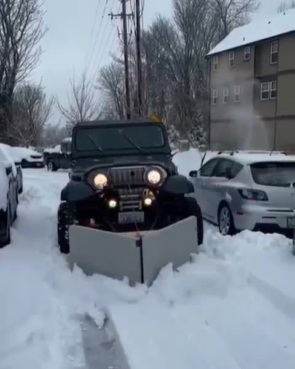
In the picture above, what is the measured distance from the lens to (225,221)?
8969 millimetres

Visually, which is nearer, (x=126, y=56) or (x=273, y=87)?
(x=126, y=56)

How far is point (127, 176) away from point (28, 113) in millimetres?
34380

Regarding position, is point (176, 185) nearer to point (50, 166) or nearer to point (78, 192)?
point (78, 192)

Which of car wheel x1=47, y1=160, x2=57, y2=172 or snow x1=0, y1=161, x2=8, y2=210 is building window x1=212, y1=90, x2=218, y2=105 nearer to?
car wheel x1=47, y1=160, x2=57, y2=172

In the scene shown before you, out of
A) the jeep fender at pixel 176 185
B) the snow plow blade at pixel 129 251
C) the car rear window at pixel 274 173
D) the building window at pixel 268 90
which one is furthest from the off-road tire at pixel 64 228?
the building window at pixel 268 90

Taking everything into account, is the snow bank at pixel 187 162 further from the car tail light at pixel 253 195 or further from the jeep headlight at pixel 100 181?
the jeep headlight at pixel 100 181

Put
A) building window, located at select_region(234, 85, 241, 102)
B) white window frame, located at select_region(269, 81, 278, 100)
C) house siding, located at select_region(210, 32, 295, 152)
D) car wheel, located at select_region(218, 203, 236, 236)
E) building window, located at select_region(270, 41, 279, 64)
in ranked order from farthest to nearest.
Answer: building window, located at select_region(234, 85, 241, 102) → building window, located at select_region(270, 41, 279, 64) → white window frame, located at select_region(269, 81, 278, 100) → house siding, located at select_region(210, 32, 295, 152) → car wheel, located at select_region(218, 203, 236, 236)

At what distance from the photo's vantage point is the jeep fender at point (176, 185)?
6631 millimetres

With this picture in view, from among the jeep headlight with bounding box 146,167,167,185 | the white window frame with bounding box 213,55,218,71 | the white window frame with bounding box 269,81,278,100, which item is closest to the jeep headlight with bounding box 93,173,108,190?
the jeep headlight with bounding box 146,167,167,185

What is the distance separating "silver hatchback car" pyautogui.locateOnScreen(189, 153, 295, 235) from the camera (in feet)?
27.0

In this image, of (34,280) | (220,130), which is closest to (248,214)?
(34,280)

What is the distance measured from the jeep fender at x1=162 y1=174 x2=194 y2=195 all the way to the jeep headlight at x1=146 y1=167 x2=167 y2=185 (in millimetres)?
111

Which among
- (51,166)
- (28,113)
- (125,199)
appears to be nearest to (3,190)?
(125,199)

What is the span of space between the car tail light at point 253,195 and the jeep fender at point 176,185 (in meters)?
1.86
